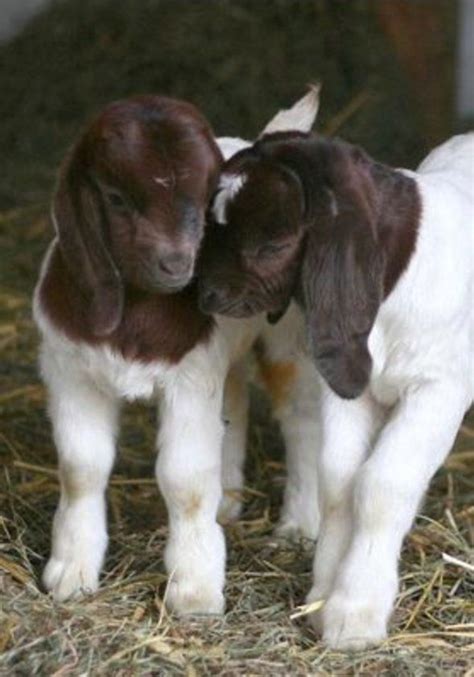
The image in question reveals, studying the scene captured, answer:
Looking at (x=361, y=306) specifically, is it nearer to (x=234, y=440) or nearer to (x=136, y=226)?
(x=136, y=226)

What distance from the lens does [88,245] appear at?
16.8 ft

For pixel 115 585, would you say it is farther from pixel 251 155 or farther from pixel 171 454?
pixel 251 155

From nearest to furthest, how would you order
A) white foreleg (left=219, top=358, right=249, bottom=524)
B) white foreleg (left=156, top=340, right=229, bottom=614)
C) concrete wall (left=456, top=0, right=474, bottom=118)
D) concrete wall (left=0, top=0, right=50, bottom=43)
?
white foreleg (left=156, top=340, right=229, bottom=614) < white foreleg (left=219, top=358, right=249, bottom=524) < concrete wall (left=456, top=0, right=474, bottom=118) < concrete wall (left=0, top=0, right=50, bottom=43)

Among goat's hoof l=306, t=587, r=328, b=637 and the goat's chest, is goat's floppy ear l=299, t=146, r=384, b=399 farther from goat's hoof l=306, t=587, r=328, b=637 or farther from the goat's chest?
goat's hoof l=306, t=587, r=328, b=637

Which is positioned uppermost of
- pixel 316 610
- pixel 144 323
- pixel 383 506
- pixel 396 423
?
pixel 144 323

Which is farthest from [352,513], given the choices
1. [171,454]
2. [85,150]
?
[85,150]

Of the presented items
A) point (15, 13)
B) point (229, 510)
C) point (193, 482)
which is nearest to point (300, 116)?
point (193, 482)

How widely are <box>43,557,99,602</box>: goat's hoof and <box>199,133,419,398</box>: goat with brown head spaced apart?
88 cm

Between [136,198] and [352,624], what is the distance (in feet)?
3.92

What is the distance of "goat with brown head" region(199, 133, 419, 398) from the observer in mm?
4984

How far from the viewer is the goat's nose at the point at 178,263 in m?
4.94

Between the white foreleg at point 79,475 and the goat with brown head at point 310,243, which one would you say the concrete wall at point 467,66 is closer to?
the white foreleg at point 79,475

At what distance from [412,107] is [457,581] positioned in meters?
3.61

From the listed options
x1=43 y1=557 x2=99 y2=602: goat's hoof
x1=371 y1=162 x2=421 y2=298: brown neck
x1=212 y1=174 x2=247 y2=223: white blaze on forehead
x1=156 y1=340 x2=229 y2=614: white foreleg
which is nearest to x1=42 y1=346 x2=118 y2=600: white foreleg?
x1=43 y1=557 x2=99 y2=602: goat's hoof
